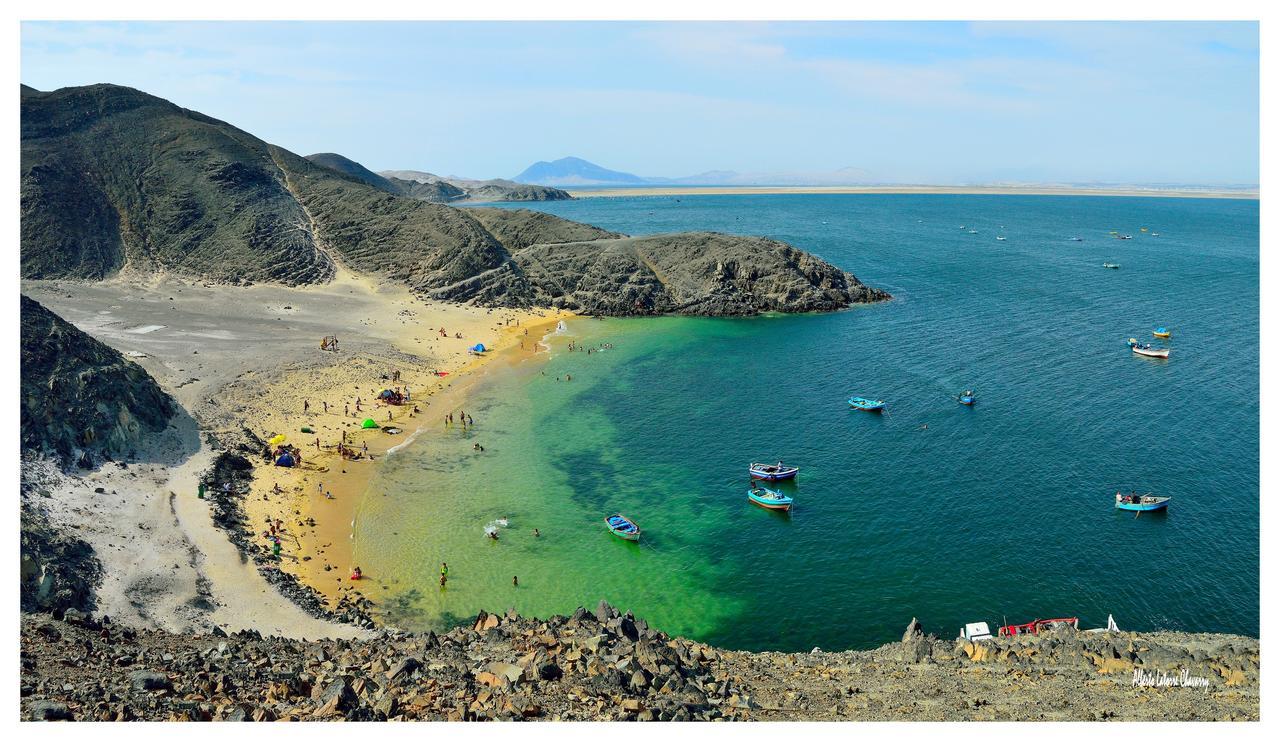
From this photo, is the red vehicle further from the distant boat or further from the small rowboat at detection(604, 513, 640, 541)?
the distant boat

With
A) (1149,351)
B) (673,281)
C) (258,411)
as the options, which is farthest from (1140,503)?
(673,281)

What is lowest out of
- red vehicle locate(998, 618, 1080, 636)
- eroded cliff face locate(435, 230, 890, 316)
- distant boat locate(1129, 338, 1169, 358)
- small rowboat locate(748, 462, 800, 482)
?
red vehicle locate(998, 618, 1080, 636)

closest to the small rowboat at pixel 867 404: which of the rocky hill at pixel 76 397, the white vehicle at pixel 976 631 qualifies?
the white vehicle at pixel 976 631

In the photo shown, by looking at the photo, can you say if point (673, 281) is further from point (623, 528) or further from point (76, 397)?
point (76, 397)

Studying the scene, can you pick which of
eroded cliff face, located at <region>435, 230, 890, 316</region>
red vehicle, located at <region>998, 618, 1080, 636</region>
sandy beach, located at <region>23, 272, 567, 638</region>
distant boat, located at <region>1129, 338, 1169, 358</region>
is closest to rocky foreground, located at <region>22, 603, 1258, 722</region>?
red vehicle, located at <region>998, 618, 1080, 636</region>

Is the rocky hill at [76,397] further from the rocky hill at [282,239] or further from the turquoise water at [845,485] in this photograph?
the rocky hill at [282,239]
